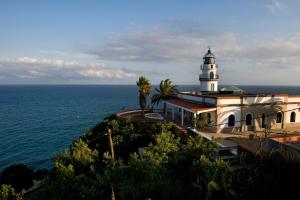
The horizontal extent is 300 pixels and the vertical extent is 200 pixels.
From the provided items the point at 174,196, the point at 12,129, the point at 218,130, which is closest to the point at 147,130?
the point at 218,130

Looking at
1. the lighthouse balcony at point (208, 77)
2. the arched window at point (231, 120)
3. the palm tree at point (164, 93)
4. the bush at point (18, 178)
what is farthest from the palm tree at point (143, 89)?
the bush at point (18, 178)

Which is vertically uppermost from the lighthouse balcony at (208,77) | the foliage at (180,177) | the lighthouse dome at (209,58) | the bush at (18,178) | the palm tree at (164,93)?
the lighthouse dome at (209,58)

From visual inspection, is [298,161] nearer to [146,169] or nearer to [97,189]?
[146,169]

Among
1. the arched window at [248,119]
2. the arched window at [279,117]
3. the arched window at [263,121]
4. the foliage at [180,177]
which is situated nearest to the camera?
the foliage at [180,177]

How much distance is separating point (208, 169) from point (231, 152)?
943 centimetres

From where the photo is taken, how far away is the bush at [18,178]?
26516mm

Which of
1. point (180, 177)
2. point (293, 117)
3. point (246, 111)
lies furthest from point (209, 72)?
point (180, 177)

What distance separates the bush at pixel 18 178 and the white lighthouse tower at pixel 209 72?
27.8 metres

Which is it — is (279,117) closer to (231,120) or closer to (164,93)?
(231,120)

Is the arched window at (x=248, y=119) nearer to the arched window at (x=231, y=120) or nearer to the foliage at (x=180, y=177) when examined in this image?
the arched window at (x=231, y=120)

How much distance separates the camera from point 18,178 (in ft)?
88.4

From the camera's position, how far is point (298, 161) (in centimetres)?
1212

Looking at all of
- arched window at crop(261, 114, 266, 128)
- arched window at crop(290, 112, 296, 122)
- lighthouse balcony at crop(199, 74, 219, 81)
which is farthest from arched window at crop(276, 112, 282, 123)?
lighthouse balcony at crop(199, 74, 219, 81)

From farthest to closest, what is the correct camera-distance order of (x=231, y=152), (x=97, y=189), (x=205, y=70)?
(x=205, y=70) → (x=231, y=152) → (x=97, y=189)
